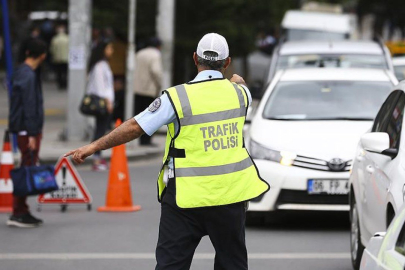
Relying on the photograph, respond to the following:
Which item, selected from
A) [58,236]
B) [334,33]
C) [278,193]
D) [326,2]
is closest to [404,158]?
[278,193]

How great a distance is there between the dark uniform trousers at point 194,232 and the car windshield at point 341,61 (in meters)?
9.72

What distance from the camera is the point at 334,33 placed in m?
30.0

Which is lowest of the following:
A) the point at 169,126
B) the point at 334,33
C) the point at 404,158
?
the point at 334,33

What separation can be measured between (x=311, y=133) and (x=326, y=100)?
1024mm

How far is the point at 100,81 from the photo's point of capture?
1594 cm

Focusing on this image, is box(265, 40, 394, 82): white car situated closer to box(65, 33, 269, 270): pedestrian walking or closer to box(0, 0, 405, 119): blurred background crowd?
box(0, 0, 405, 119): blurred background crowd

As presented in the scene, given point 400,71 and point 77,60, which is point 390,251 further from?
point 400,71

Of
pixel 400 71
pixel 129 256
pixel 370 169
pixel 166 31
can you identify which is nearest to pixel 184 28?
pixel 166 31

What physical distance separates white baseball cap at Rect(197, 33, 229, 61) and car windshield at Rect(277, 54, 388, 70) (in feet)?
31.6

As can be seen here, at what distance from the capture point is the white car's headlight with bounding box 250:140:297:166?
1047 cm

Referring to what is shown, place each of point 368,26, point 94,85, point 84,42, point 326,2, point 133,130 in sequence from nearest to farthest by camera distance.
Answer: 1. point 133,130
2. point 94,85
3. point 84,42
4. point 326,2
5. point 368,26

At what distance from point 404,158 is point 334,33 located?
22.7m

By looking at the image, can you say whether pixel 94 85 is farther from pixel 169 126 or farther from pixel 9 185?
pixel 169 126

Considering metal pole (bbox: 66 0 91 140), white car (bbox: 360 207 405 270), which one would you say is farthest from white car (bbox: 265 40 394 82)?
white car (bbox: 360 207 405 270)
